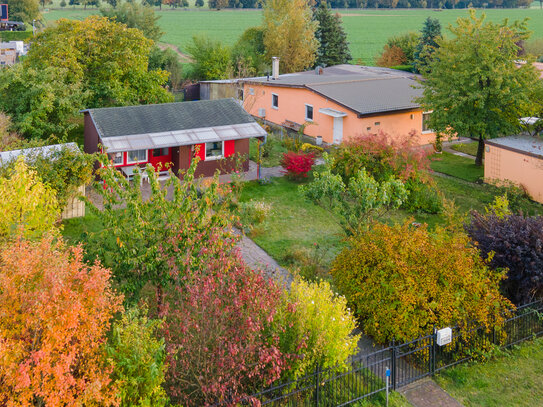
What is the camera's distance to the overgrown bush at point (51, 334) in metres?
9.16

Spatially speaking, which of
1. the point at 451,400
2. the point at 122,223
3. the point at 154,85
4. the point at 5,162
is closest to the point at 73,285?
the point at 122,223

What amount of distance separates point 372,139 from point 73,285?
54.3 ft

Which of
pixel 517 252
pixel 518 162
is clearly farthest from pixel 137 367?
pixel 518 162

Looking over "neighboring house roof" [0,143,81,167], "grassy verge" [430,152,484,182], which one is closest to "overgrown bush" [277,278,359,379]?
"neighboring house roof" [0,143,81,167]

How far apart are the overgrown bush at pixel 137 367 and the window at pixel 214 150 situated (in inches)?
734

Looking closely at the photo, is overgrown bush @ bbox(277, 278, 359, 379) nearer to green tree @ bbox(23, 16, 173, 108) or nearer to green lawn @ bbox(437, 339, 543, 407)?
green lawn @ bbox(437, 339, 543, 407)

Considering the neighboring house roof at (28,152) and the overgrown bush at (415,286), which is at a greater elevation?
the neighboring house roof at (28,152)

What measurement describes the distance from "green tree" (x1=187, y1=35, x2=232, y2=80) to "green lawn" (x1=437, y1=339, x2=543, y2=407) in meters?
42.8

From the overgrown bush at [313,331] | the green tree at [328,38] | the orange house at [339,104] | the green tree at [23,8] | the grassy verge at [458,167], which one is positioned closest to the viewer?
the overgrown bush at [313,331]

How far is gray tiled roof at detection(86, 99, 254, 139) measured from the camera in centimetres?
2695

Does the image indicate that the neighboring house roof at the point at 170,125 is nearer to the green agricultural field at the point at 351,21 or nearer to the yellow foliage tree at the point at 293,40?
the yellow foliage tree at the point at 293,40

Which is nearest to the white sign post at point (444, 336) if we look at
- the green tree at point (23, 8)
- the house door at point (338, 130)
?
the house door at point (338, 130)

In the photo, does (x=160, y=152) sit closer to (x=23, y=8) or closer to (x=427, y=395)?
(x=427, y=395)

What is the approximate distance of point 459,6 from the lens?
140750mm
